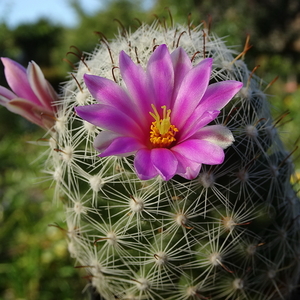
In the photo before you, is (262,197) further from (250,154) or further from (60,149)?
(60,149)

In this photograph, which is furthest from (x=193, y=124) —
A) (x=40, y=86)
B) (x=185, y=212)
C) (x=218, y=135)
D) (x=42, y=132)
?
(x=42, y=132)

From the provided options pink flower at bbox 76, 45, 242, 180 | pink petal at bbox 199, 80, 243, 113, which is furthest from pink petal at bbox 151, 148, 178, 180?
pink petal at bbox 199, 80, 243, 113

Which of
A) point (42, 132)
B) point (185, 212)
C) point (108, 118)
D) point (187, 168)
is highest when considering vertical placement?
point (108, 118)

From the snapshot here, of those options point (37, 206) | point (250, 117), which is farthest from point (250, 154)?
point (37, 206)

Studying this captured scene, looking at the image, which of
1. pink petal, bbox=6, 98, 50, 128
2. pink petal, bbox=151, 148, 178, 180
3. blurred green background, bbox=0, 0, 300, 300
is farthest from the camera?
blurred green background, bbox=0, 0, 300, 300

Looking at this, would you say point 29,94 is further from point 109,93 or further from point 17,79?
point 109,93

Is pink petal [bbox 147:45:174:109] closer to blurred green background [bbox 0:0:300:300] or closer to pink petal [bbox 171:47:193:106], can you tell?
pink petal [bbox 171:47:193:106]
